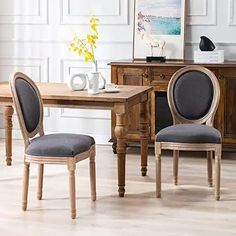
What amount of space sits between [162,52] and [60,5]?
1.17m

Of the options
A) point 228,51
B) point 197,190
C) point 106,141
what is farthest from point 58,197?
point 228,51

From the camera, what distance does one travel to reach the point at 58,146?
4.14m

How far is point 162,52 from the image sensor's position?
625cm

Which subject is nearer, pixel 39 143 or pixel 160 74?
pixel 39 143

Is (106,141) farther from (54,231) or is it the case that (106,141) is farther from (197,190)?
(54,231)

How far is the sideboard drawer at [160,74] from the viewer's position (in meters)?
5.87

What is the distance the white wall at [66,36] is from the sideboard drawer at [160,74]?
0.49 m

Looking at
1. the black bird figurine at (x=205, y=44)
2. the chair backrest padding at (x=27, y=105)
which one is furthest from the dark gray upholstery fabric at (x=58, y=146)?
the black bird figurine at (x=205, y=44)

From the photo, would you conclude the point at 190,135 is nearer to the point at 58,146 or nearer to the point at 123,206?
the point at 123,206

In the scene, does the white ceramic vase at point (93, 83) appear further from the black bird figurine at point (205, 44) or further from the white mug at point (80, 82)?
the black bird figurine at point (205, 44)

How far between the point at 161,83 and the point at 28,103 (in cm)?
185

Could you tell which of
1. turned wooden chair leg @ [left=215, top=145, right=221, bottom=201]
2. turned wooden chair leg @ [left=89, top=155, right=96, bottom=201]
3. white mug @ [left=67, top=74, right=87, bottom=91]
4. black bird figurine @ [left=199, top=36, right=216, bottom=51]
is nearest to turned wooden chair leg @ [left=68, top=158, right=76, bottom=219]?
turned wooden chair leg @ [left=89, top=155, right=96, bottom=201]

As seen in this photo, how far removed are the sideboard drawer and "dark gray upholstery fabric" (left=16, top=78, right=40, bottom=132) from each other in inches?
66.8

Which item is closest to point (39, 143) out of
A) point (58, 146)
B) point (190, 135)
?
point (58, 146)
